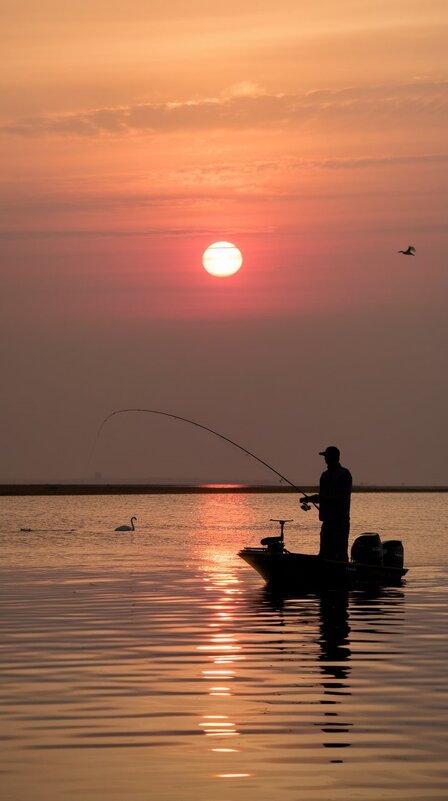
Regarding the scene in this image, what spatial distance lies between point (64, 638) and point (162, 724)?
7407 mm

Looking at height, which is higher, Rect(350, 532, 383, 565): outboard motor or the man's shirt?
the man's shirt

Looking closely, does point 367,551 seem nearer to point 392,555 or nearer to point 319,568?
point 392,555

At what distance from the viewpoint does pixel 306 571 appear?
91.9 feet

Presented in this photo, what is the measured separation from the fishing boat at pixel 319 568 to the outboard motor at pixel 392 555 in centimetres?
17

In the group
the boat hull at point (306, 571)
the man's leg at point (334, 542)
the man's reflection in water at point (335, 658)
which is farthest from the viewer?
the boat hull at point (306, 571)

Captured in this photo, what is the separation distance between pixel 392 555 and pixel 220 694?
53.7ft

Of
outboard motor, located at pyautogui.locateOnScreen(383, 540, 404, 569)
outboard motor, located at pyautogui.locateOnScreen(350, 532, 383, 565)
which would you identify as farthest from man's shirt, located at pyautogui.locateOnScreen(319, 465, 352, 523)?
outboard motor, located at pyautogui.locateOnScreen(383, 540, 404, 569)

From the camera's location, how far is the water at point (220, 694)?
1059cm

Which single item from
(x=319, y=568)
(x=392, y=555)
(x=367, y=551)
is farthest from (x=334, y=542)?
(x=392, y=555)

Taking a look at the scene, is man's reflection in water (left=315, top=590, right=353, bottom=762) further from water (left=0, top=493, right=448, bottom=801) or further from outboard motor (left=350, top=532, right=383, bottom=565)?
outboard motor (left=350, top=532, right=383, bottom=565)

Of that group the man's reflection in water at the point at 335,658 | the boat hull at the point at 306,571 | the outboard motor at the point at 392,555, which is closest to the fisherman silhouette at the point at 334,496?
Result: the boat hull at the point at 306,571

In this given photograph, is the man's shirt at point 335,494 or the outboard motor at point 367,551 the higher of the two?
the man's shirt at point 335,494

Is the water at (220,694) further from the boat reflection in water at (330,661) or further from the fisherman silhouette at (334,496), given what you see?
the fisherman silhouette at (334,496)

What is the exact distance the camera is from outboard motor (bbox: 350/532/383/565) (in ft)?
97.4
